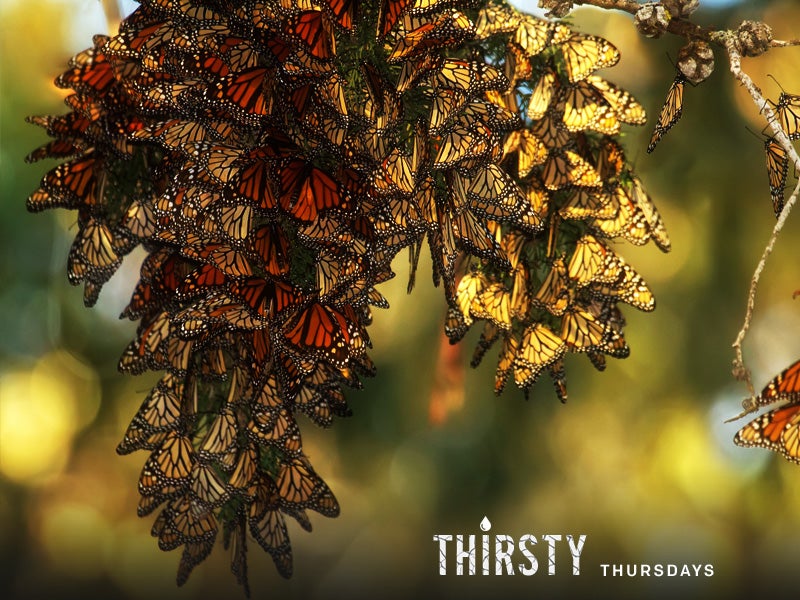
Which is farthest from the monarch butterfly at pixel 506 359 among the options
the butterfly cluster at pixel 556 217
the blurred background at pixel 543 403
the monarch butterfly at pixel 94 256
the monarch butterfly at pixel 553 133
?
the blurred background at pixel 543 403

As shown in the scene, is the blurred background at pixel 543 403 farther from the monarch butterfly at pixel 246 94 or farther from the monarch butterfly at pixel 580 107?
the monarch butterfly at pixel 246 94

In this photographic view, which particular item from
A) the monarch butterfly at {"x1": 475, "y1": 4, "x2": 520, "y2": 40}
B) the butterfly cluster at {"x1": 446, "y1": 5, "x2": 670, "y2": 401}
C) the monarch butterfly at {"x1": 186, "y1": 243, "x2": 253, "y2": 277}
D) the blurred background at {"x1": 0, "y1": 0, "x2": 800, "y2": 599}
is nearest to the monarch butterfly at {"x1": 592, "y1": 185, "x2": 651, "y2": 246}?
the butterfly cluster at {"x1": 446, "y1": 5, "x2": 670, "y2": 401}

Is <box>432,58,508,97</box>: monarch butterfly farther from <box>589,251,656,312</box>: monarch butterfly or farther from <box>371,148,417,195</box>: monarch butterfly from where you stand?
<box>589,251,656,312</box>: monarch butterfly

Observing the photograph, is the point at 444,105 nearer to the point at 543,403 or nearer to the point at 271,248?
the point at 271,248

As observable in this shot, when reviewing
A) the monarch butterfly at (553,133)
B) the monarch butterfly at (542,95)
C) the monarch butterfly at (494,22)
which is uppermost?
the monarch butterfly at (494,22)

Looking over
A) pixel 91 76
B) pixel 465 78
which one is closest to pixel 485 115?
pixel 465 78

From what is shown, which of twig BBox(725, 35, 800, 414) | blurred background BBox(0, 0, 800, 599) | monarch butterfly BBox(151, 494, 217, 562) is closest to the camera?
twig BBox(725, 35, 800, 414)

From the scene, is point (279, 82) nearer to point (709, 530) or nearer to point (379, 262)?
point (379, 262)
